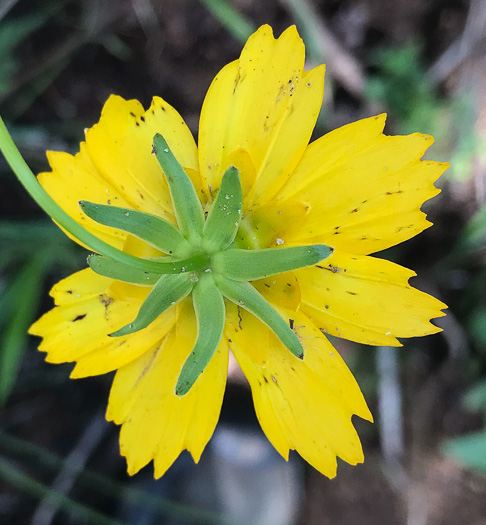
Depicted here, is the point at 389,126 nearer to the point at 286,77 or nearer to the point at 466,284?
the point at 466,284

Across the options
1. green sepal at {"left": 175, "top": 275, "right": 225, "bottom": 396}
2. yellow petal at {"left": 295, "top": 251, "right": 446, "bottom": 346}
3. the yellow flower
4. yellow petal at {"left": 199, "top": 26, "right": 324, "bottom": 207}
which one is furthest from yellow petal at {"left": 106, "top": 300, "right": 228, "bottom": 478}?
yellow petal at {"left": 199, "top": 26, "right": 324, "bottom": 207}

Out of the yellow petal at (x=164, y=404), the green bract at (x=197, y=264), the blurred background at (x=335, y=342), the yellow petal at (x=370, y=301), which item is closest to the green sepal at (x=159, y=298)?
the green bract at (x=197, y=264)

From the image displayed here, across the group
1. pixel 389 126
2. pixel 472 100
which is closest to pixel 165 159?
pixel 389 126

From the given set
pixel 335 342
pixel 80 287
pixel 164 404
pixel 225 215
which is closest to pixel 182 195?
pixel 225 215

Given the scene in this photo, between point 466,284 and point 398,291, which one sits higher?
point 398,291

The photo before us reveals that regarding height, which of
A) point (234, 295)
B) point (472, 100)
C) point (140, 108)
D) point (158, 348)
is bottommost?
point (158, 348)

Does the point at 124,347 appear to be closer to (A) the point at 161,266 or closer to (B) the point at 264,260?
(A) the point at 161,266
